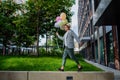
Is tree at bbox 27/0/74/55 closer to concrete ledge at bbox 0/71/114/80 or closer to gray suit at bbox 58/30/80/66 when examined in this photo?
gray suit at bbox 58/30/80/66

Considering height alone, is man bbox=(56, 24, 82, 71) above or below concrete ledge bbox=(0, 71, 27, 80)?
above

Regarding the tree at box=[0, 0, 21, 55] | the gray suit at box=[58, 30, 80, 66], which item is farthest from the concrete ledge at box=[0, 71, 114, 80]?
the tree at box=[0, 0, 21, 55]

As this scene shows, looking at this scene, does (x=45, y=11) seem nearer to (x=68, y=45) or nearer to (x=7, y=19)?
(x=7, y=19)

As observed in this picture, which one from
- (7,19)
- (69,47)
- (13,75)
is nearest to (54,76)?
(69,47)

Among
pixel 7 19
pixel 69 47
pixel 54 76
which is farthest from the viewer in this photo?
pixel 7 19

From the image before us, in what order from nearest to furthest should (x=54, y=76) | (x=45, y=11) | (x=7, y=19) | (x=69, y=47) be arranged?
(x=54, y=76)
(x=69, y=47)
(x=45, y=11)
(x=7, y=19)

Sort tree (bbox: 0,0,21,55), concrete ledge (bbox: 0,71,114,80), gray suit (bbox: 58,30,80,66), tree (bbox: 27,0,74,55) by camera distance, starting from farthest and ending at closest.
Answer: tree (bbox: 0,0,21,55) → tree (bbox: 27,0,74,55) → gray suit (bbox: 58,30,80,66) → concrete ledge (bbox: 0,71,114,80)

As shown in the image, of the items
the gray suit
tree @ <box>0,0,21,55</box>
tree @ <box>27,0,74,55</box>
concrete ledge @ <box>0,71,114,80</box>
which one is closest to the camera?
concrete ledge @ <box>0,71,114,80</box>

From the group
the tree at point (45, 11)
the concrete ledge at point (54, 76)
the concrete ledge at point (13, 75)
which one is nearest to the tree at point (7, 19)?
the tree at point (45, 11)

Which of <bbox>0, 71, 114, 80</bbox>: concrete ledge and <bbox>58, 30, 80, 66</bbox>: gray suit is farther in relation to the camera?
<bbox>58, 30, 80, 66</bbox>: gray suit

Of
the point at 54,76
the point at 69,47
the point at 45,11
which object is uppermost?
the point at 45,11

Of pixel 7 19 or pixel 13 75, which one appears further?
pixel 7 19

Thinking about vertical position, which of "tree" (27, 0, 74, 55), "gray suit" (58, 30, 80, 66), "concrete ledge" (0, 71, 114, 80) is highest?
"tree" (27, 0, 74, 55)

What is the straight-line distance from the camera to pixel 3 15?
3591cm
